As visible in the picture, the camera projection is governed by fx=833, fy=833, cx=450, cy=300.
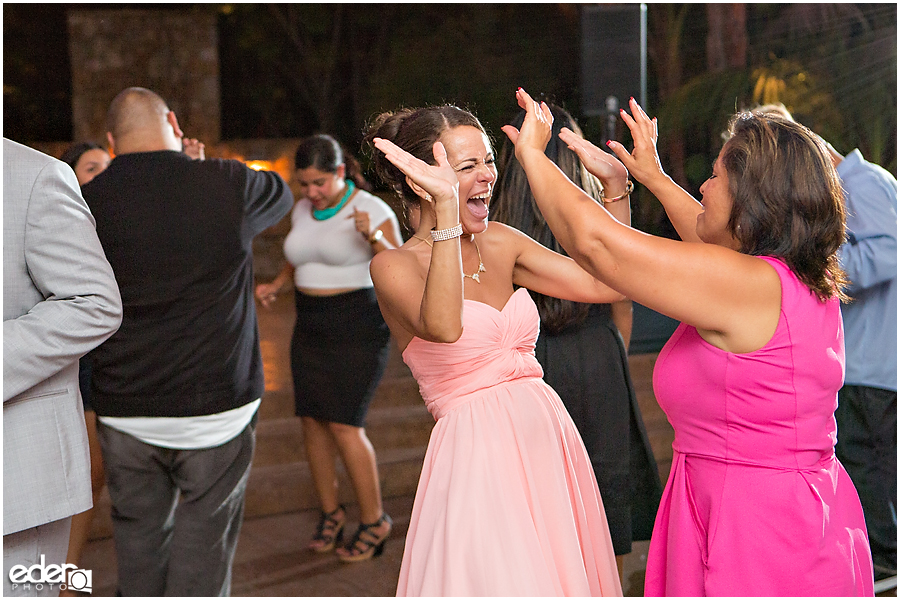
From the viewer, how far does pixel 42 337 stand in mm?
1675

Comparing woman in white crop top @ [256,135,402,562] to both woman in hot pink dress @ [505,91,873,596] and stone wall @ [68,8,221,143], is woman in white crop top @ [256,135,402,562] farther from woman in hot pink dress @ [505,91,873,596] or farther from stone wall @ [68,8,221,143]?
stone wall @ [68,8,221,143]

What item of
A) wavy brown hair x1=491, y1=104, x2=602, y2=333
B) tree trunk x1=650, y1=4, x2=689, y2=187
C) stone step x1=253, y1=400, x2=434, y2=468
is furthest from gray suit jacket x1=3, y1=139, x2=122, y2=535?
tree trunk x1=650, y1=4, x2=689, y2=187

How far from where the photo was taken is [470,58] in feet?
32.4

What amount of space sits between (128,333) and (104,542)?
1519 mm

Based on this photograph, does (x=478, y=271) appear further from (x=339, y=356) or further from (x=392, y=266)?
(x=339, y=356)

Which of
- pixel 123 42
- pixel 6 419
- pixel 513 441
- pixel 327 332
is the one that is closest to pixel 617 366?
pixel 513 441

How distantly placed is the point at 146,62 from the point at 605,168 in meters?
7.77

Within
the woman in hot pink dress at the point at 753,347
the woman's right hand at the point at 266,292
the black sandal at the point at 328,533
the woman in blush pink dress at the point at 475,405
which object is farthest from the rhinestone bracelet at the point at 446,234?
the black sandal at the point at 328,533

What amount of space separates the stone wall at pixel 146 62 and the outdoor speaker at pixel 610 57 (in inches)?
239

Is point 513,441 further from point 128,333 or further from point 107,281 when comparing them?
point 128,333

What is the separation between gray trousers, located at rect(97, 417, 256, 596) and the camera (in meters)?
2.69

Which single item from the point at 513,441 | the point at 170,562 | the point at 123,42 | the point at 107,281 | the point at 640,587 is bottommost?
the point at 640,587

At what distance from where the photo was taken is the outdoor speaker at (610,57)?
11.0 ft

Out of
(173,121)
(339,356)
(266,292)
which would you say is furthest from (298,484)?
(173,121)
